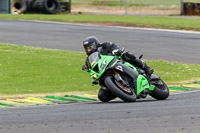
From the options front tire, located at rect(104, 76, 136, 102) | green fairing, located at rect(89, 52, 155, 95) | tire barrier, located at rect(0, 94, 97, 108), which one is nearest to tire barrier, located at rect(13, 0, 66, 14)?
tire barrier, located at rect(0, 94, 97, 108)

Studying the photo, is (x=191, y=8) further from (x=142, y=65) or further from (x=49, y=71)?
(x=142, y=65)

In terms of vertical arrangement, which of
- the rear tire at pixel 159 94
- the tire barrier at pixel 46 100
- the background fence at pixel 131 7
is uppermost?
the rear tire at pixel 159 94

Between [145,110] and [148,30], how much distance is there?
2524cm

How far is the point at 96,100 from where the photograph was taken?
473 inches

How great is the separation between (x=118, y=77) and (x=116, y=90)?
295 mm

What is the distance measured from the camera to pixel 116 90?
1080cm

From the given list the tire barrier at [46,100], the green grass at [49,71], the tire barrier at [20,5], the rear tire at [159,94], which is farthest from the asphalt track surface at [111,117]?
the tire barrier at [20,5]

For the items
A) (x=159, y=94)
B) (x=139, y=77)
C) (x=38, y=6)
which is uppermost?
(x=139, y=77)

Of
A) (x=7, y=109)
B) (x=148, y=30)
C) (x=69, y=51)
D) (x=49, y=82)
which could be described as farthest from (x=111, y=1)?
(x=7, y=109)

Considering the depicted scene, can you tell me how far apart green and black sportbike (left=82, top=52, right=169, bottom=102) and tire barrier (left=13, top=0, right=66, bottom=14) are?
3835 centimetres

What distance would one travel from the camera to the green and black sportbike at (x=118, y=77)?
35.8 feet

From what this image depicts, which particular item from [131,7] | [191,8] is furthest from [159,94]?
[131,7]

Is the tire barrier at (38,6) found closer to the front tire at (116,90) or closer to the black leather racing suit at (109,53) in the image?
the black leather racing suit at (109,53)

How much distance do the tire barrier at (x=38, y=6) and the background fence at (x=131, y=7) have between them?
362cm
